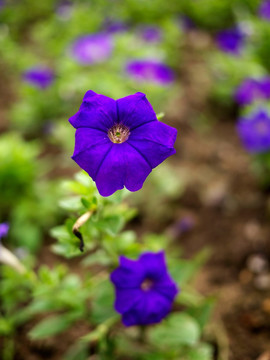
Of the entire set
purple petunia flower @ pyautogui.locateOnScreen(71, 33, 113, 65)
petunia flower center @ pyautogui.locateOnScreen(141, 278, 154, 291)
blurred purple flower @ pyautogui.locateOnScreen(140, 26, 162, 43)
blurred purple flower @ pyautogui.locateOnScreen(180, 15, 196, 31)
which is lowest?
petunia flower center @ pyautogui.locateOnScreen(141, 278, 154, 291)

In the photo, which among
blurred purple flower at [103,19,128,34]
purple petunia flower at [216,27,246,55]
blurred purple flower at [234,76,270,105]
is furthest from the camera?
blurred purple flower at [103,19,128,34]

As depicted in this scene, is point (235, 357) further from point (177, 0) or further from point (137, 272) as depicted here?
point (177, 0)

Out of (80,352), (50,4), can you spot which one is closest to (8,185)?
(80,352)

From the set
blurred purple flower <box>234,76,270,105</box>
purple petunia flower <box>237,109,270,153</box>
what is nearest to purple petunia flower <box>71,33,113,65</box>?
blurred purple flower <box>234,76,270,105</box>

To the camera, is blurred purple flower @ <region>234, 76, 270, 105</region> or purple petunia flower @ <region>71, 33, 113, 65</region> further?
purple petunia flower @ <region>71, 33, 113, 65</region>

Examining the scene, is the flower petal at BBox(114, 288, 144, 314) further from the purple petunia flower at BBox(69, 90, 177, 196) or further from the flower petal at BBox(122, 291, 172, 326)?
the purple petunia flower at BBox(69, 90, 177, 196)

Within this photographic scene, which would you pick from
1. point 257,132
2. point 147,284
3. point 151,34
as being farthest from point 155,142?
point 151,34

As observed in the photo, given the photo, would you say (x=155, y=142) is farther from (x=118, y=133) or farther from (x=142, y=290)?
(x=142, y=290)
